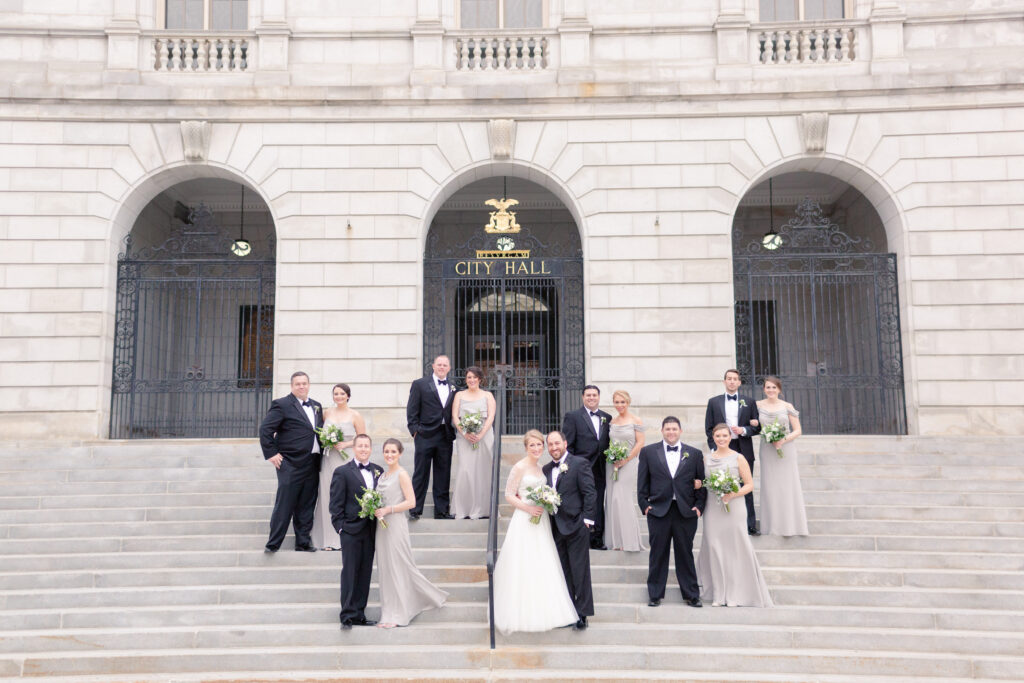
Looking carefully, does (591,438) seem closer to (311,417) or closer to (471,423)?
(471,423)

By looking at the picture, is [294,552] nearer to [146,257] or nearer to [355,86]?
[355,86]

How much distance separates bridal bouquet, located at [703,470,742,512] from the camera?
817cm

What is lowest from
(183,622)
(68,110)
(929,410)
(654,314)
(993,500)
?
(183,622)

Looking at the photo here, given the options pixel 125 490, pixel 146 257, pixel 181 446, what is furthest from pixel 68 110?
pixel 125 490

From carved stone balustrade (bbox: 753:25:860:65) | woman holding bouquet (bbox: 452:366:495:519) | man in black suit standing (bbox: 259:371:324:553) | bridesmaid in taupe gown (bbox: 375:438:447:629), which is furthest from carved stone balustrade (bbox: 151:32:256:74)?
bridesmaid in taupe gown (bbox: 375:438:447:629)

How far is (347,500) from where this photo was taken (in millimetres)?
7848

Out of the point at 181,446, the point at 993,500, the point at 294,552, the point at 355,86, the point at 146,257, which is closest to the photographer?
the point at 294,552

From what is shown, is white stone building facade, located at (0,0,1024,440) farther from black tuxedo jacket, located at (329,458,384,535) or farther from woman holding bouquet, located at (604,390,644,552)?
black tuxedo jacket, located at (329,458,384,535)

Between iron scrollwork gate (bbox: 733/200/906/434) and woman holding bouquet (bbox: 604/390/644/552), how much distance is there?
18.2 feet

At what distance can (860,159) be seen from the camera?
48.5 feet

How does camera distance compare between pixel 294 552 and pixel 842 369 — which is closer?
pixel 294 552

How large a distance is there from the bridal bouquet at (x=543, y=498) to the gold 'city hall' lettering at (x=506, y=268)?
304 inches

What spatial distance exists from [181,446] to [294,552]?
4.54m

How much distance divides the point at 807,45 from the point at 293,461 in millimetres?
11471
